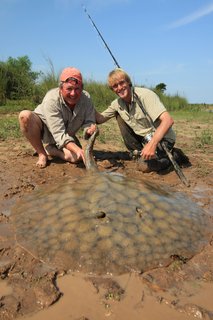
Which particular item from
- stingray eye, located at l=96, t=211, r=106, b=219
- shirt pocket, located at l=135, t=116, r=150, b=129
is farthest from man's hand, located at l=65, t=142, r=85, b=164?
stingray eye, located at l=96, t=211, r=106, b=219

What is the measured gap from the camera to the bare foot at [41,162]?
5.03m

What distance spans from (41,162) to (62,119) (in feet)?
2.28

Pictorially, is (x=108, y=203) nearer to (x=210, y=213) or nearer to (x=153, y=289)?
(x=153, y=289)

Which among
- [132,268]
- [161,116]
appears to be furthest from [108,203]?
[161,116]

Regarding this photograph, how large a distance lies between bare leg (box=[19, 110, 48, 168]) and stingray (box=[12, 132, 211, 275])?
1.85 metres

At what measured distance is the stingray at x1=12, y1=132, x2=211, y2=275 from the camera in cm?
238

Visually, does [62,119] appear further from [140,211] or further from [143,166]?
[140,211]

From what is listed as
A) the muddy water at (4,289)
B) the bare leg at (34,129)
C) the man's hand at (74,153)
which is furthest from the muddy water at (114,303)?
the bare leg at (34,129)

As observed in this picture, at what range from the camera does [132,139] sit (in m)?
5.49

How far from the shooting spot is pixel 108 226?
256 cm

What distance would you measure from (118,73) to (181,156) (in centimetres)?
161

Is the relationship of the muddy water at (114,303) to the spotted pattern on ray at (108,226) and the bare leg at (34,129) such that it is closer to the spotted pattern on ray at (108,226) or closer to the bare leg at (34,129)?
the spotted pattern on ray at (108,226)

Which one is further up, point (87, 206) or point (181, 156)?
point (87, 206)

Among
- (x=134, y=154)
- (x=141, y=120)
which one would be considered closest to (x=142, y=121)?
(x=141, y=120)
